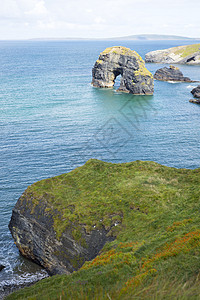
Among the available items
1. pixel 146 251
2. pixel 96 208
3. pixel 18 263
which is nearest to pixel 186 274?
pixel 146 251

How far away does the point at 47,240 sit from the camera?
96.5 feet

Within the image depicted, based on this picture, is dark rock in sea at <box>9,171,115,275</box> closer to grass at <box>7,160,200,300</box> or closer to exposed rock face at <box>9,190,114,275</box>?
exposed rock face at <box>9,190,114,275</box>

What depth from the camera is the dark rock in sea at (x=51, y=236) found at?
26359mm

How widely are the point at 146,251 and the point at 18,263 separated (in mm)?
20449

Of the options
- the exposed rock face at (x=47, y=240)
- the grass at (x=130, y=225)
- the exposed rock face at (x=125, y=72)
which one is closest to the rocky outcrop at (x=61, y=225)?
the exposed rock face at (x=47, y=240)

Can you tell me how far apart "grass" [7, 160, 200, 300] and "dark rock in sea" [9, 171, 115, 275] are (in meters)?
0.24

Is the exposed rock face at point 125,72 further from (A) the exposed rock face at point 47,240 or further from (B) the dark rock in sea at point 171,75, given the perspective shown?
(A) the exposed rock face at point 47,240

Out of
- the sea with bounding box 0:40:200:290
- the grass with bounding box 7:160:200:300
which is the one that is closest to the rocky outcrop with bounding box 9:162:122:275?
the grass with bounding box 7:160:200:300

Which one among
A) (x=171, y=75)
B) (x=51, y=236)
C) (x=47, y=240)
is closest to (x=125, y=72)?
(x=171, y=75)

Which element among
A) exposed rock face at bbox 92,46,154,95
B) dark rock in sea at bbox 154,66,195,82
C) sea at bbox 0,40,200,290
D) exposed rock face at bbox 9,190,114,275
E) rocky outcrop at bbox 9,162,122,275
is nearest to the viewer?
exposed rock face at bbox 9,190,114,275

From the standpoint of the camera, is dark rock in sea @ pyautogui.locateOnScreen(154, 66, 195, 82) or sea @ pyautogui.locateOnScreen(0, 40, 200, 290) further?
dark rock in sea @ pyautogui.locateOnScreen(154, 66, 195, 82)

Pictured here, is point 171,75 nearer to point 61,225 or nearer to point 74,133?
point 74,133

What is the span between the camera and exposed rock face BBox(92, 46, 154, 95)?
11982cm

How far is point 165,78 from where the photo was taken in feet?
513
